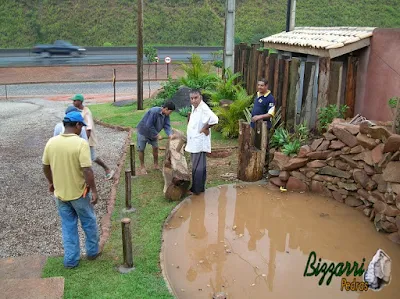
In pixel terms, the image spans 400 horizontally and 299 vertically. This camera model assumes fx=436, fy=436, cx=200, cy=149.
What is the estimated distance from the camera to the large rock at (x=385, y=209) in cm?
595

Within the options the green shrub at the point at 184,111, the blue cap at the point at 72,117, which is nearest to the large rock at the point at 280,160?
the blue cap at the point at 72,117

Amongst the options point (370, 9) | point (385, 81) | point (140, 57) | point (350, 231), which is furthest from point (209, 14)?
point (350, 231)

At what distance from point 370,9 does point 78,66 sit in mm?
26140

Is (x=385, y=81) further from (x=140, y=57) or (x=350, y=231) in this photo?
(x=140, y=57)

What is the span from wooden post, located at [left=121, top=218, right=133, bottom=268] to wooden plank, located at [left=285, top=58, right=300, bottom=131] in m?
4.95

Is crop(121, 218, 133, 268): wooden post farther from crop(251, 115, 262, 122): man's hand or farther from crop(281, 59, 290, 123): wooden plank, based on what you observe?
crop(281, 59, 290, 123): wooden plank

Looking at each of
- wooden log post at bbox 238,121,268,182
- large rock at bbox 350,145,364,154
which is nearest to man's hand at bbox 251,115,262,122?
wooden log post at bbox 238,121,268,182

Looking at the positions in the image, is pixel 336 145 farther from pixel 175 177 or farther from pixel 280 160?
pixel 175 177

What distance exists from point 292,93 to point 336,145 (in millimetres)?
2068

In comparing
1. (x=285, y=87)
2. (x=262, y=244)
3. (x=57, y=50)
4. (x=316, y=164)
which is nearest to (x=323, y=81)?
(x=285, y=87)

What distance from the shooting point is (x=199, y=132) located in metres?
7.14

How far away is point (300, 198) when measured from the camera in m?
7.34

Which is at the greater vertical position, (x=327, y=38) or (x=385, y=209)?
(x=327, y=38)

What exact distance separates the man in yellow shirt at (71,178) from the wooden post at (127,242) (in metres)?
0.47
